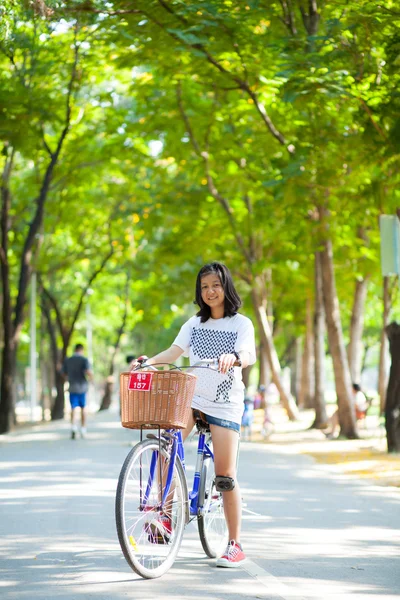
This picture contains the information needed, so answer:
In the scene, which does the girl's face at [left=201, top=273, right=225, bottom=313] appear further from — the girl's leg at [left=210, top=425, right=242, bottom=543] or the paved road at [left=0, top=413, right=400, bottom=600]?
the paved road at [left=0, top=413, right=400, bottom=600]

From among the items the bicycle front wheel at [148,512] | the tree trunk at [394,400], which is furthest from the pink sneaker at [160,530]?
the tree trunk at [394,400]

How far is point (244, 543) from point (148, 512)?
180cm

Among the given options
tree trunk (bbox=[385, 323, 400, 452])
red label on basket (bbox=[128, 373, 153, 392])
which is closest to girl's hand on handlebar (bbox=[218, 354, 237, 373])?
red label on basket (bbox=[128, 373, 153, 392])

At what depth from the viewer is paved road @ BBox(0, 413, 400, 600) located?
5.97 m

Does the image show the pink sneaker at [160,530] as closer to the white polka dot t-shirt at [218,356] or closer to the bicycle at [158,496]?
the bicycle at [158,496]

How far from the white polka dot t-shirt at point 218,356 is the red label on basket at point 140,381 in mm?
770

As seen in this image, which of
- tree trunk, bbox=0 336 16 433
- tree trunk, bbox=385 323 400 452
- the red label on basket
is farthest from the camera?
tree trunk, bbox=0 336 16 433

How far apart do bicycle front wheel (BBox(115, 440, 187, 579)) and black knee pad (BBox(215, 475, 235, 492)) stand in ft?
0.75

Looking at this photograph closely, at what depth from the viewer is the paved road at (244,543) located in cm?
597

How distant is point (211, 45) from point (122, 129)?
32.1 ft

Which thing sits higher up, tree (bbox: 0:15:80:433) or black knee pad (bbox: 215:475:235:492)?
tree (bbox: 0:15:80:433)

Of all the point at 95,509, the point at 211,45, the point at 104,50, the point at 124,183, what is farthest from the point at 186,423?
the point at 124,183

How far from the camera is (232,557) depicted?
668cm

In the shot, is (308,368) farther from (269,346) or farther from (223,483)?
(223,483)
